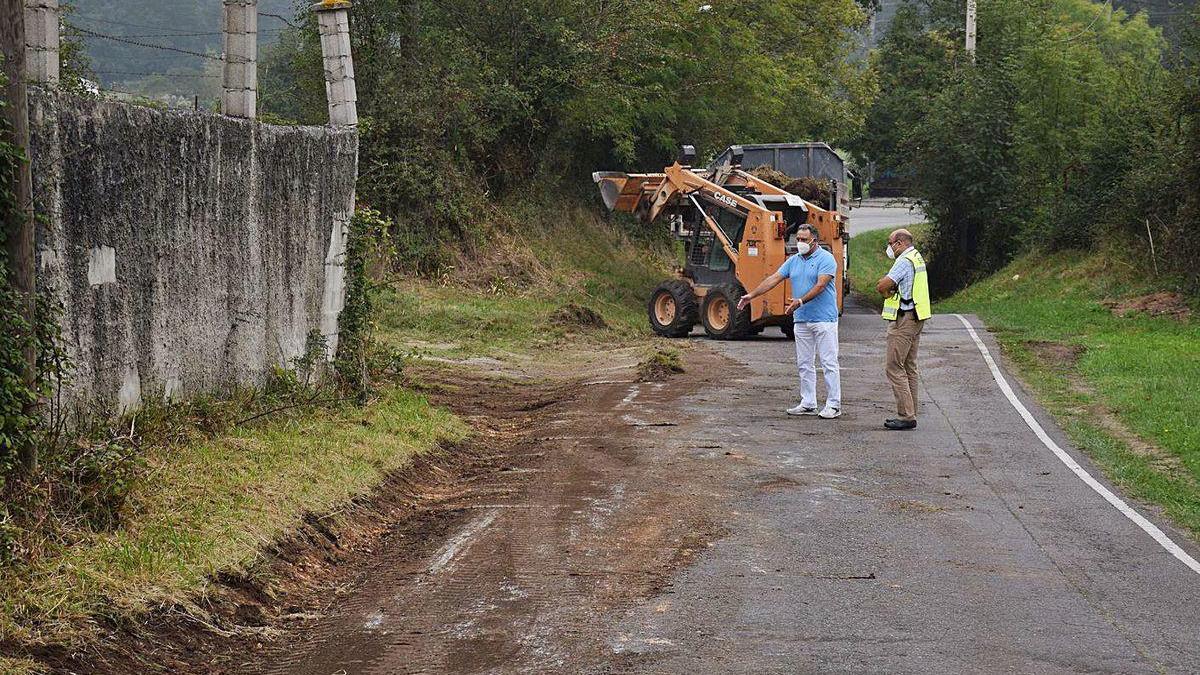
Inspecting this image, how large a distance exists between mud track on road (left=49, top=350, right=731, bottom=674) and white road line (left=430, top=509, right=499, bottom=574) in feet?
0.08

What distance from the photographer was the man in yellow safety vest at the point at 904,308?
1441cm

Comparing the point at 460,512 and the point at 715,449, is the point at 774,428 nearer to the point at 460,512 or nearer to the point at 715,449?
Result: the point at 715,449

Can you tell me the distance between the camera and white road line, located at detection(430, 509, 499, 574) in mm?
8742

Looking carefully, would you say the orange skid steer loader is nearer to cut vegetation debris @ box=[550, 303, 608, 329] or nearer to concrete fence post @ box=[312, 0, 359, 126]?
cut vegetation debris @ box=[550, 303, 608, 329]

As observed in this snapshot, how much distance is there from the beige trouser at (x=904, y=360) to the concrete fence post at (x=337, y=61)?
19.3 feet

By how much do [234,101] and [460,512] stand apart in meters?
4.04

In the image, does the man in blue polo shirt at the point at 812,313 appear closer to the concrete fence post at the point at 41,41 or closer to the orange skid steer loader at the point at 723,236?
the orange skid steer loader at the point at 723,236

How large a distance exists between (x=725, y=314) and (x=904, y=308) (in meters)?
9.74

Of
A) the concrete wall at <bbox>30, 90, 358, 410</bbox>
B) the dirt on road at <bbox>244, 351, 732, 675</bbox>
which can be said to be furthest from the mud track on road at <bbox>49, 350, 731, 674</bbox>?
the concrete wall at <bbox>30, 90, 358, 410</bbox>

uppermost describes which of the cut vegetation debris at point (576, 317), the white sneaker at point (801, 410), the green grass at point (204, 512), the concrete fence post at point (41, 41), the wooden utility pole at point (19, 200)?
the concrete fence post at point (41, 41)

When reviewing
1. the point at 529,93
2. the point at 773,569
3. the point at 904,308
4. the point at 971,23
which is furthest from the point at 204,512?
the point at 971,23

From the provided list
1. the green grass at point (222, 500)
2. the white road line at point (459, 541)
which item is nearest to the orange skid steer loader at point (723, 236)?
the green grass at point (222, 500)

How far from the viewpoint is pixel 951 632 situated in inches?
285

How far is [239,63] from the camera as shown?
39.0 ft
